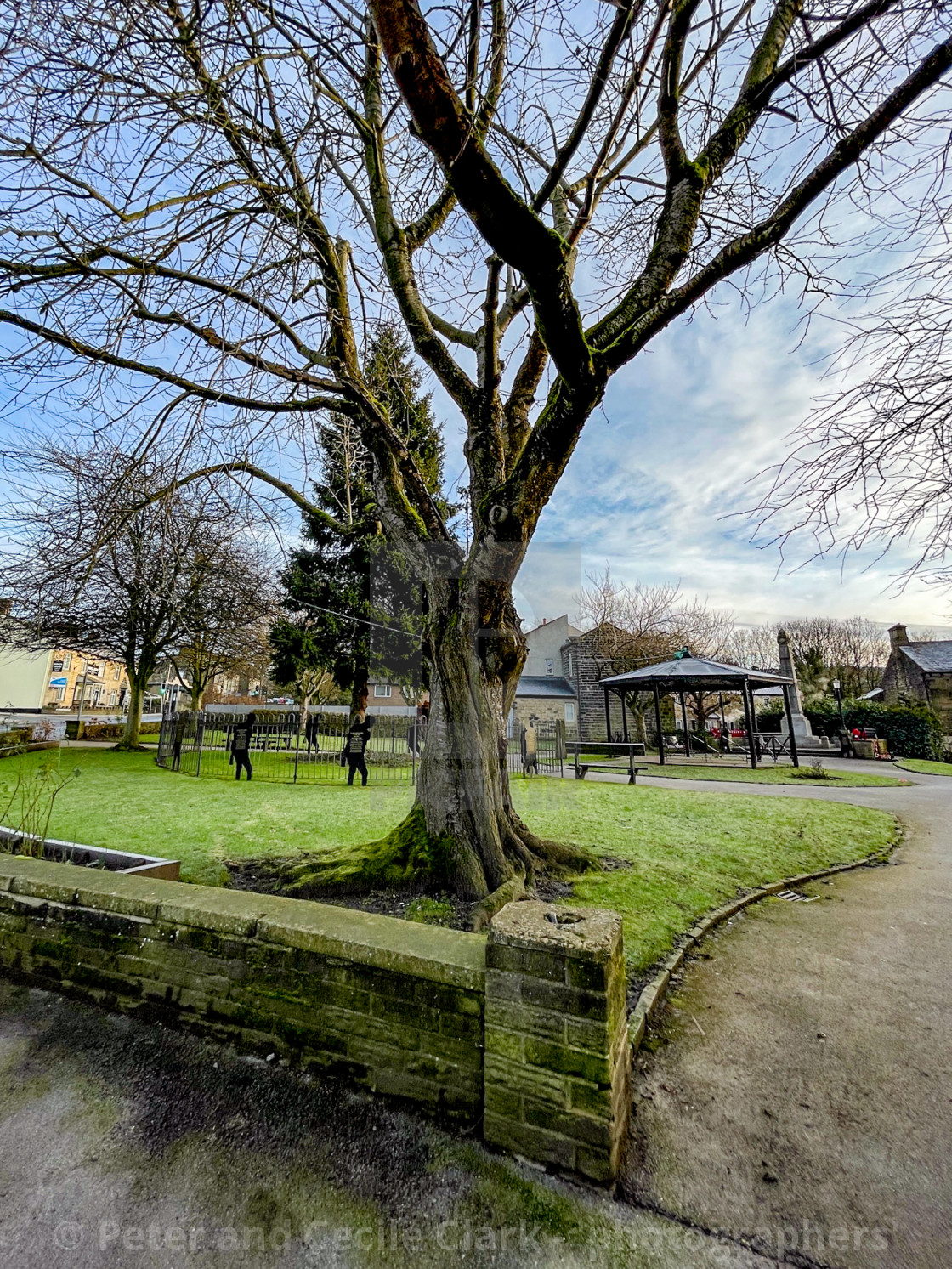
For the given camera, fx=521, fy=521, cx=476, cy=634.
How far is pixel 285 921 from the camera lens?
8.04ft

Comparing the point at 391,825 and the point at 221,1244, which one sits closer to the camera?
the point at 221,1244

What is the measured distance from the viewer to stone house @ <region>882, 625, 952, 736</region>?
28312 mm

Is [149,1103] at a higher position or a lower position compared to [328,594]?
lower

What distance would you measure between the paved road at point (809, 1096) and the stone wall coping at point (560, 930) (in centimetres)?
82

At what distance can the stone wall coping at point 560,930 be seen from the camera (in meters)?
1.88

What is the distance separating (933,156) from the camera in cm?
349

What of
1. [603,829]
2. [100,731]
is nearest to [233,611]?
[100,731]

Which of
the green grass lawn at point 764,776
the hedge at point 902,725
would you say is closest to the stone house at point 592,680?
the green grass lawn at point 764,776

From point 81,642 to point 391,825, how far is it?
53.1ft

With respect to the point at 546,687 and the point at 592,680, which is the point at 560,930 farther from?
the point at 546,687

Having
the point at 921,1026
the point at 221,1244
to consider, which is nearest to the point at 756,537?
the point at 921,1026

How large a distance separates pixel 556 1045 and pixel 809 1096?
4.60 ft

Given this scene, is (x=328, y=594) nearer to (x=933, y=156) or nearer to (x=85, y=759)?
(x=85, y=759)

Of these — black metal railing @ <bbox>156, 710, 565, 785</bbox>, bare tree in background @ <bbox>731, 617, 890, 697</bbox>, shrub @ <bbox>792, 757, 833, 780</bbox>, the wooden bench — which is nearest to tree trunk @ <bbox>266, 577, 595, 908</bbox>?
black metal railing @ <bbox>156, 710, 565, 785</bbox>
